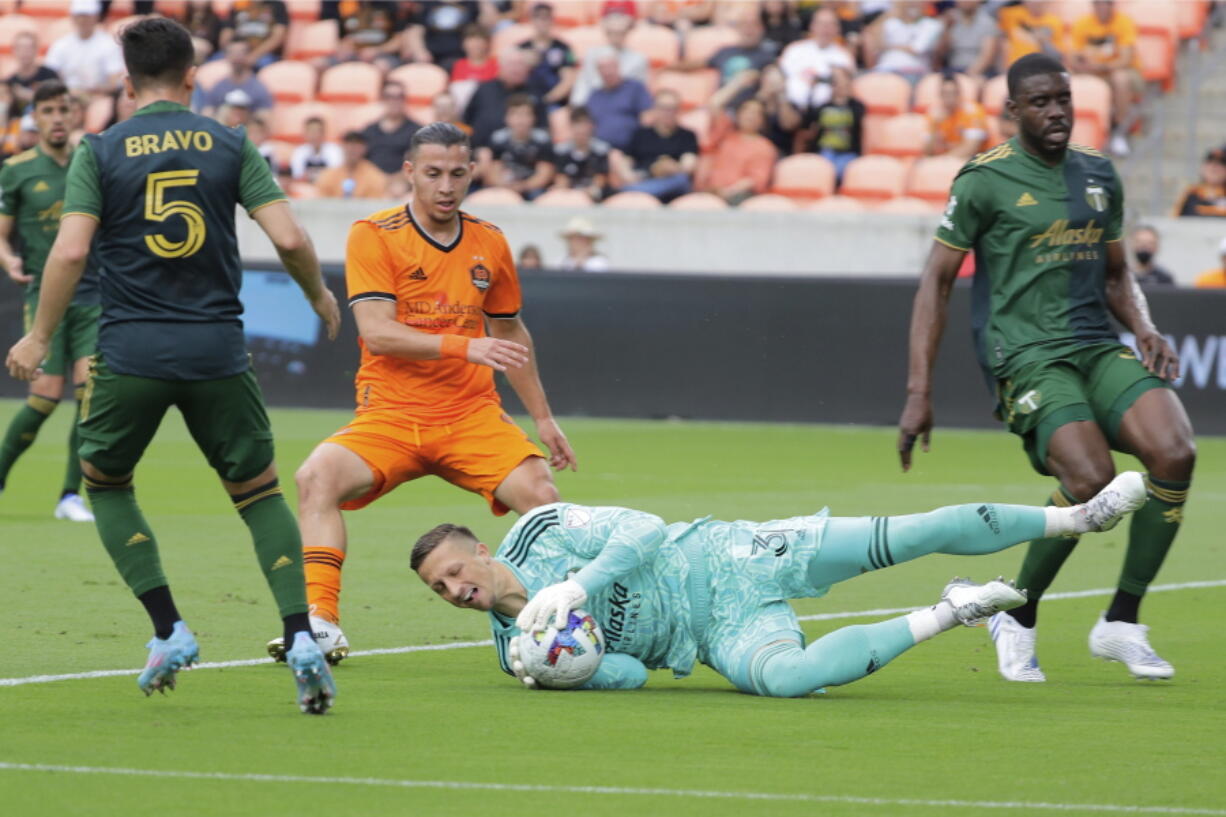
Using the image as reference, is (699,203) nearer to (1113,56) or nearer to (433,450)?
(1113,56)

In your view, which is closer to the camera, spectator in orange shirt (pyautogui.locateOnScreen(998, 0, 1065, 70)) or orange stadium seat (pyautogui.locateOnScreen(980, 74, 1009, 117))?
orange stadium seat (pyautogui.locateOnScreen(980, 74, 1009, 117))

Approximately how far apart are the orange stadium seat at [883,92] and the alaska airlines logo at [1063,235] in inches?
597

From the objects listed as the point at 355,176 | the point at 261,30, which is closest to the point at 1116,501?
the point at 355,176

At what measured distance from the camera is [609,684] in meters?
6.91

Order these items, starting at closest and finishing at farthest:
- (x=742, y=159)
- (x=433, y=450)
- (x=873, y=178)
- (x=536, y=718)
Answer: (x=536, y=718) → (x=433, y=450) → (x=873, y=178) → (x=742, y=159)

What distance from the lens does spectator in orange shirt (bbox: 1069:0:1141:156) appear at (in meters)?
22.1

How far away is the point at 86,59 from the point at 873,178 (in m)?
10.2

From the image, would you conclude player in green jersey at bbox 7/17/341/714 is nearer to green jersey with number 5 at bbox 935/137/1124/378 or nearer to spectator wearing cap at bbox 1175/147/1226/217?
green jersey with number 5 at bbox 935/137/1124/378

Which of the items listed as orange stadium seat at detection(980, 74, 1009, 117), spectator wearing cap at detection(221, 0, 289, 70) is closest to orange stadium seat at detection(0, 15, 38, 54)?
spectator wearing cap at detection(221, 0, 289, 70)

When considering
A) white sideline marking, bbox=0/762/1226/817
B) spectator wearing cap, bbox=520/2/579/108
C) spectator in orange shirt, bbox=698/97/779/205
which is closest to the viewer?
white sideline marking, bbox=0/762/1226/817

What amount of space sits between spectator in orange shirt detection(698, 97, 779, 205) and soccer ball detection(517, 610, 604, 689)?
15904 millimetres

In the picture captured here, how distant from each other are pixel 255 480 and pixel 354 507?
1586mm

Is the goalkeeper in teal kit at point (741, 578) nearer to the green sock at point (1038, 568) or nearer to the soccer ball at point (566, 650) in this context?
the soccer ball at point (566, 650)

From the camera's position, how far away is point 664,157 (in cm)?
2261
